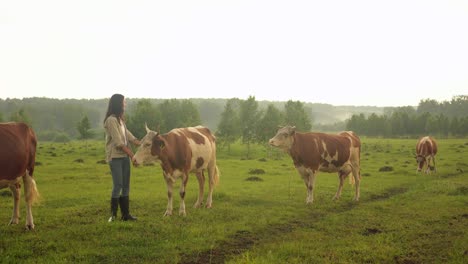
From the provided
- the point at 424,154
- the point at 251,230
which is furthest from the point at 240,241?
the point at 424,154

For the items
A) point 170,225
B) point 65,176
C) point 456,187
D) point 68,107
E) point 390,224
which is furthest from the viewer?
point 68,107

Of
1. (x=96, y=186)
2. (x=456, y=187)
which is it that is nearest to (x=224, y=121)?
(x=96, y=186)

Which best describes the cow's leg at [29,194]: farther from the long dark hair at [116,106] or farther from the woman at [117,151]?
the long dark hair at [116,106]

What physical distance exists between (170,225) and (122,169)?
7.33ft

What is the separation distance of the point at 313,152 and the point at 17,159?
11.3 metres

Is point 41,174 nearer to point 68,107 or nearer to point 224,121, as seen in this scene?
point 224,121

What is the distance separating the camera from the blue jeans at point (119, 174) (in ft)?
35.7

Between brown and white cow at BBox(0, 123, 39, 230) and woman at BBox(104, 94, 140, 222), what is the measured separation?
2170 millimetres

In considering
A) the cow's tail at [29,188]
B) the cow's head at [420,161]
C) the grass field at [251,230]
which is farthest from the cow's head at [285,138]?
the cow's head at [420,161]

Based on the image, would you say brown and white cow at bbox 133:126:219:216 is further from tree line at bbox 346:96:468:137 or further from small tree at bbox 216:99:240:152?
tree line at bbox 346:96:468:137

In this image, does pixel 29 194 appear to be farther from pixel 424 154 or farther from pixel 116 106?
pixel 424 154

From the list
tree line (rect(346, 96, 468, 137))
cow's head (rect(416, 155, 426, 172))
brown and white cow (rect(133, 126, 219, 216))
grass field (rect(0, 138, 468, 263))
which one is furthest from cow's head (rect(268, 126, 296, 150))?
tree line (rect(346, 96, 468, 137))

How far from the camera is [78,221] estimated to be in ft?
38.4

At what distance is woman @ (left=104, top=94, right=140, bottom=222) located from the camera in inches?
428
